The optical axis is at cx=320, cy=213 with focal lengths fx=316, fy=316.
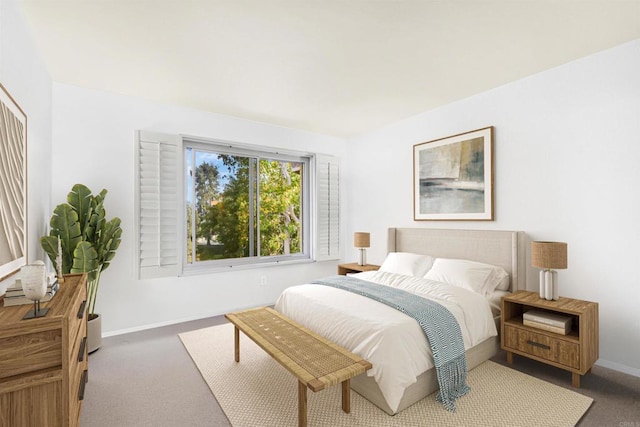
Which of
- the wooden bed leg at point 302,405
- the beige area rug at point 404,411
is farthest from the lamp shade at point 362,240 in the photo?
the wooden bed leg at point 302,405

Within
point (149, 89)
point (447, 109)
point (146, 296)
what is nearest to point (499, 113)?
point (447, 109)

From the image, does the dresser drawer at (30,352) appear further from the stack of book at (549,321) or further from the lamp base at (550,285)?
the lamp base at (550,285)

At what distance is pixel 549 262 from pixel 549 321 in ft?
1.52

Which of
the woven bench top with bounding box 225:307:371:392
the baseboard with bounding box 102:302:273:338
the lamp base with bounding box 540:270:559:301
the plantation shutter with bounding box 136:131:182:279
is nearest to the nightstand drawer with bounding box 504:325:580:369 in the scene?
the lamp base with bounding box 540:270:559:301

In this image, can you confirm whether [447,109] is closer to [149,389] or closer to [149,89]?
[149,89]

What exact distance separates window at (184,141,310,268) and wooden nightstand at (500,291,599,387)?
9.96 ft

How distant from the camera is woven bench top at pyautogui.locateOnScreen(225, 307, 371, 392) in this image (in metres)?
1.80

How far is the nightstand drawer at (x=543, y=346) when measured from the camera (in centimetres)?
233

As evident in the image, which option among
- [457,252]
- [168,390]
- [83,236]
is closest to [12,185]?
[83,236]

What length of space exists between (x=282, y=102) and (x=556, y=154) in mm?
2854

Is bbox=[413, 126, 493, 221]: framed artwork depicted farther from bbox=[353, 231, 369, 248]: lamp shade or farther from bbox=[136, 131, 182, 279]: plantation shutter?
bbox=[136, 131, 182, 279]: plantation shutter

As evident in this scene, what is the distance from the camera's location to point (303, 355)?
205cm

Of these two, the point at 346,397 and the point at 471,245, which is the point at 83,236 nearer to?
the point at 346,397

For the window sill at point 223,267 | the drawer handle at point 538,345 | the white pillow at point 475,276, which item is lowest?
the drawer handle at point 538,345
